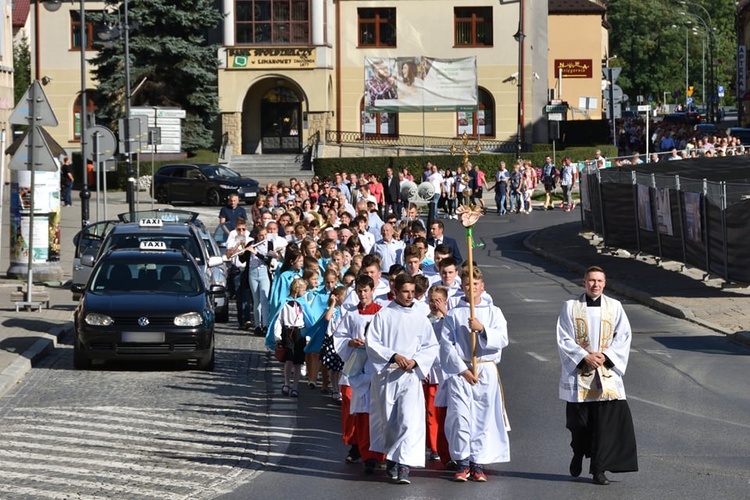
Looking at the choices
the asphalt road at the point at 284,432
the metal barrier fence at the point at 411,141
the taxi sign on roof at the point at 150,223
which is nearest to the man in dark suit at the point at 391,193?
the metal barrier fence at the point at 411,141

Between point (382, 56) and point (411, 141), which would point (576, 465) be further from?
point (382, 56)

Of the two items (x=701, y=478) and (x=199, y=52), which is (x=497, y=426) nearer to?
(x=701, y=478)

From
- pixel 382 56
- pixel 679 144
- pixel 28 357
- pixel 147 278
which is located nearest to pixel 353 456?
pixel 147 278

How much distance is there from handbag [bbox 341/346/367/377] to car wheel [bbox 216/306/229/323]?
11.1m

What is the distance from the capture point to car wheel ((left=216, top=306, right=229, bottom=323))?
22519 mm

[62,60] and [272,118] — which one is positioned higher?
[62,60]

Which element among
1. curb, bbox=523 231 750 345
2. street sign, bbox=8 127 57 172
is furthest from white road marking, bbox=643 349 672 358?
street sign, bbox=8 127 57 172

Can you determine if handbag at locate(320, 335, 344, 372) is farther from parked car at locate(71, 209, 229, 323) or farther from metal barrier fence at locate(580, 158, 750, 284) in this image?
metal barrier fence at locate(580, 158, 750, 284)

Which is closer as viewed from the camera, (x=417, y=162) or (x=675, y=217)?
(x=675, y=217)

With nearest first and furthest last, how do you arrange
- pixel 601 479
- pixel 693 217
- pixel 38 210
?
pixel 601 479, pixel 693 217, pixel 38 210

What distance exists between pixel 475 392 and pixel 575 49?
75.3m

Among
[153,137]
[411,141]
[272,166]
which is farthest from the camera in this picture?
[411,141]

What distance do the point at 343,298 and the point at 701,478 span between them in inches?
188

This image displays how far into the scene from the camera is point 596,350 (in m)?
10.6
